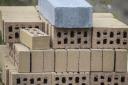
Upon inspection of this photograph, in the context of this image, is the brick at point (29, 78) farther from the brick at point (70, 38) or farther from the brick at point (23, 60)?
the brick at point (70, 38)

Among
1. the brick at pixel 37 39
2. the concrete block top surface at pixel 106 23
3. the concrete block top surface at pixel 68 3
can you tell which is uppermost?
the concrete block top surface at pixel 68 3

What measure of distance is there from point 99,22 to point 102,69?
142 centimetres

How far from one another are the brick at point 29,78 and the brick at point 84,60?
0.87 meters

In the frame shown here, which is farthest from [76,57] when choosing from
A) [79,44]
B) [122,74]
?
[122,74]

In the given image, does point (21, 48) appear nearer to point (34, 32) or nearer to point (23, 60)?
point (23, 60)

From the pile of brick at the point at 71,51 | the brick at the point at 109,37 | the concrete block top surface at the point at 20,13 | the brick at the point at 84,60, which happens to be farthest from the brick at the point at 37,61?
the concrete block top surface at the point at 20,13

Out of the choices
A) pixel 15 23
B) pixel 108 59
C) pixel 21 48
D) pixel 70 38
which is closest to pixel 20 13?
pixel 15 23

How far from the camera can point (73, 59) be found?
1476 centimetres

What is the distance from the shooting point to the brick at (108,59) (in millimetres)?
14867

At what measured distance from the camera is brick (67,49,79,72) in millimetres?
14719

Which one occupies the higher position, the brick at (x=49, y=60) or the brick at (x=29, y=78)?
the brick at (x=49, y=60)

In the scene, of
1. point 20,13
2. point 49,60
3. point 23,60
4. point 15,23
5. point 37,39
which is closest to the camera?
point 37,39

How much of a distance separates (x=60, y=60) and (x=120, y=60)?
1586 mm

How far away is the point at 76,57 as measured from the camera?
14.8 metres
